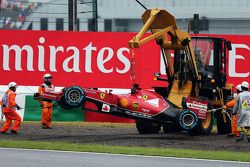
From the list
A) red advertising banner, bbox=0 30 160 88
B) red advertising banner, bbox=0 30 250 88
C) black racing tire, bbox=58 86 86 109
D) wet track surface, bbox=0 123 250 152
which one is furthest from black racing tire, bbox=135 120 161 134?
red advertising banner, bbox=0 30 160 88

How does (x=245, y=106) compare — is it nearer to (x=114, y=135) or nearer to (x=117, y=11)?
(x=114, y=135)

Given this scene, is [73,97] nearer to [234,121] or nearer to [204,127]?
[204,127]

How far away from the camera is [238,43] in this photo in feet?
92.1

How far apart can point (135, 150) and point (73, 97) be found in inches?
133

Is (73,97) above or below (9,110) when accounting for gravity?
above

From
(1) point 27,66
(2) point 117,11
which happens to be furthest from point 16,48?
(2) point 117,11

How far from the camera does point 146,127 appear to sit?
23.0 m

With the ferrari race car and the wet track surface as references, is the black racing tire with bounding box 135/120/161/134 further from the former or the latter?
the ferrari race car

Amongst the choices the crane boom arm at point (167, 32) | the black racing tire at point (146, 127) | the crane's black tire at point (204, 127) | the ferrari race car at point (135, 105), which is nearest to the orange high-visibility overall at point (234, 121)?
the crane's black tire at point (204, 127)

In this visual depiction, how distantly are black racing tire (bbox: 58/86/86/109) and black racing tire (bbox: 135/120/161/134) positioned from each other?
110 inches

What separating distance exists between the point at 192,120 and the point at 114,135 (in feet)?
7.81

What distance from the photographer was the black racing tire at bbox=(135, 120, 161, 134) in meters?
22.9

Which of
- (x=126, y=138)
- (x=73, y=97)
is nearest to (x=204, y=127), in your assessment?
(x=126, y=138)

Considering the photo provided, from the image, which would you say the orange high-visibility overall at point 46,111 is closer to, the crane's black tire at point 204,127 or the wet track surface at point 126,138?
the wet track surface at point 126,138
